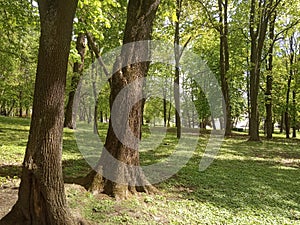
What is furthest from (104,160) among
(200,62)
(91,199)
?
(200,62)

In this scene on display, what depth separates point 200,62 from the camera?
3116cm

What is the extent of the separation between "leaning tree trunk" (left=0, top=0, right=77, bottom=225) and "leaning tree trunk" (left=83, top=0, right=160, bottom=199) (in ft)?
4.87

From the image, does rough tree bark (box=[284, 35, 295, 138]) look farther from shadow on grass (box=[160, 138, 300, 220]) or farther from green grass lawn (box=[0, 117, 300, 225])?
green grass lawn (box=[0, 117, 300, 225])

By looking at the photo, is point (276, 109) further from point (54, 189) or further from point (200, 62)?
point (54, 189)

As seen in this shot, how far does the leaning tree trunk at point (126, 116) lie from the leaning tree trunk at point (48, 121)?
1483 mm

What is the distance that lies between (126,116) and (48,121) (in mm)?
1846

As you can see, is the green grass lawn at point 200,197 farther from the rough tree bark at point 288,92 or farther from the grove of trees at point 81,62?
the rough tree bark at point 288,92

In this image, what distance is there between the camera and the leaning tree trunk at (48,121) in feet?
10.7

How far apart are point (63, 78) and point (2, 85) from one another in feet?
69.1

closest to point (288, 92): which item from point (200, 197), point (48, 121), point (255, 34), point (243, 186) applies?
point (255, 34)

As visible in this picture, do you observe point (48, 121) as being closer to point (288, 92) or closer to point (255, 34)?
point (255, 34)

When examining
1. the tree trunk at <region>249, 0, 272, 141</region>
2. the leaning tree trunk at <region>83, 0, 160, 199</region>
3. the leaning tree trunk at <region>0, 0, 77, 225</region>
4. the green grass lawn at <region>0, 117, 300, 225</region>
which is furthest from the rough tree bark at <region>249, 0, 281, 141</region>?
the leaning tree trunk at <region>0, 0, 77, 225</region>

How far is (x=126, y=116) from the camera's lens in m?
Answer: 4.96

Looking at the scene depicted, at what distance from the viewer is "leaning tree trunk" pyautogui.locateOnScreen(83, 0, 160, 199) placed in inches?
192
